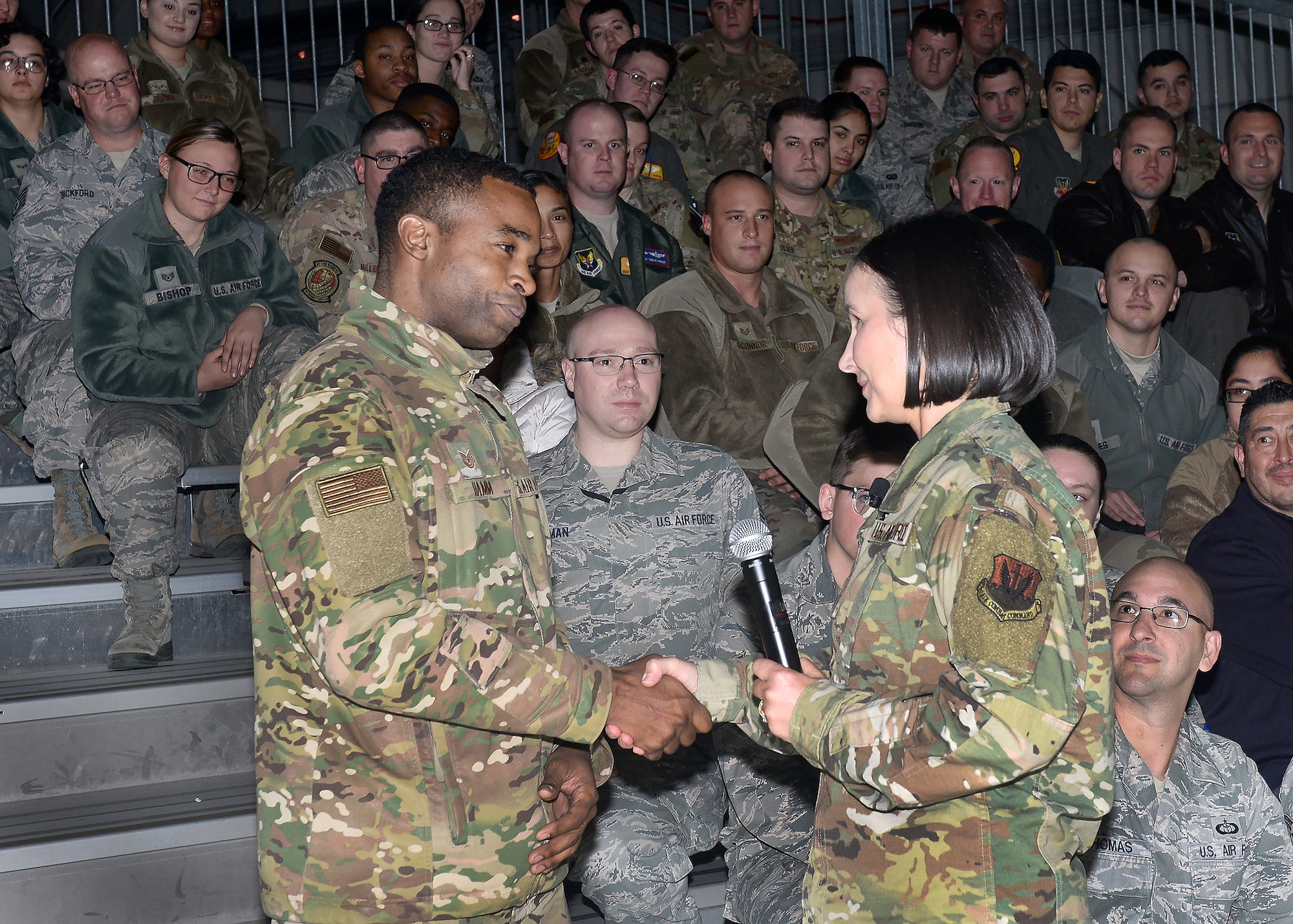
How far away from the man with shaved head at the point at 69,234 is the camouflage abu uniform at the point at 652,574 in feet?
5.25

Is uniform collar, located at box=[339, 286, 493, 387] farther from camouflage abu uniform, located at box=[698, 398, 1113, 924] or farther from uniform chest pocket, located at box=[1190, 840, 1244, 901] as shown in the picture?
uniform chest pocket, located at box=[1190, 840, 1244, 901]

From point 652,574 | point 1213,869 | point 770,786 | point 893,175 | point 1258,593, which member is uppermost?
point 893,175

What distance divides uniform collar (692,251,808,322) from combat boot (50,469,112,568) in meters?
2.23

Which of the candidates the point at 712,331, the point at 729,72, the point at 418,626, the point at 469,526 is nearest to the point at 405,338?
the point at 469,526

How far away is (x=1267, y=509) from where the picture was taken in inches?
138

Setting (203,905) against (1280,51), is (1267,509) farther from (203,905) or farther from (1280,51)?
(1280,51)

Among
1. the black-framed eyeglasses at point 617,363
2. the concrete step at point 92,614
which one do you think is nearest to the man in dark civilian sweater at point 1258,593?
the black-framed eyeglasses at point 617,363

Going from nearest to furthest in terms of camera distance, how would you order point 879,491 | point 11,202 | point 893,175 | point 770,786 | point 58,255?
point 879,491 → point 770,786 → point 58,255 → point 11,202 → point 893,175

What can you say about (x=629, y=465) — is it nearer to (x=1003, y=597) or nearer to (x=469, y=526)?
(x=469, y=526)

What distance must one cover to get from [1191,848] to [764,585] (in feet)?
5.33

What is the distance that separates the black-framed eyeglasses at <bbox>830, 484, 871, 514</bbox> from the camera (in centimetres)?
286

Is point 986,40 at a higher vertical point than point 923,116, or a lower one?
higher

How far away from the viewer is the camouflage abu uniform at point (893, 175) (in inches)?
247

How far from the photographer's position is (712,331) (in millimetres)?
4266
